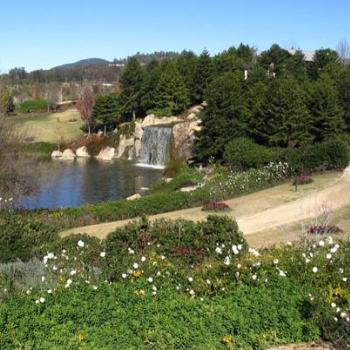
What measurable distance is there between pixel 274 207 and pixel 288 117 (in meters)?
18.0

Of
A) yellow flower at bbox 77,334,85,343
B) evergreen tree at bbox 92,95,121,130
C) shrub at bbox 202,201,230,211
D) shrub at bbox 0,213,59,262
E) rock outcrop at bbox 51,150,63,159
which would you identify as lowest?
rock outcrop at bbox 51,150,63,159

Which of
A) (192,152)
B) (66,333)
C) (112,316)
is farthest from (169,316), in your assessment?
(192,152)

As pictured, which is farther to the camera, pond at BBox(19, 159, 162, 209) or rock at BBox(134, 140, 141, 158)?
rock at BBox(134, 140, 141, 158)

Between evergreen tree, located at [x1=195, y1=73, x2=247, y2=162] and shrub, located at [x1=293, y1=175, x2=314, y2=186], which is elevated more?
evergreen tree, located at [x1=195, y1=73, x2=247, y2=162]

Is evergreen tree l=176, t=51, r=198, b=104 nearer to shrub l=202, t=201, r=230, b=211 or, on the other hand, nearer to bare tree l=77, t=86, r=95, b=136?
bare tree l=77, t=86, r=95, b=136

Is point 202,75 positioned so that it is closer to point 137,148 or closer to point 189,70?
point 189,70

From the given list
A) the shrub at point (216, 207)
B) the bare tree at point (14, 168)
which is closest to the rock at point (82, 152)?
the bare tree at point (14, 168)

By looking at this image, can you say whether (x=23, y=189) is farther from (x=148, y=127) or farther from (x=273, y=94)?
(x=148, y=127)

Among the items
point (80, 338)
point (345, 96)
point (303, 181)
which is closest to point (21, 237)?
point (80, 338)

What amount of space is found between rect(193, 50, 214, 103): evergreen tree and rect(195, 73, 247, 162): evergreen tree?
15.4 m

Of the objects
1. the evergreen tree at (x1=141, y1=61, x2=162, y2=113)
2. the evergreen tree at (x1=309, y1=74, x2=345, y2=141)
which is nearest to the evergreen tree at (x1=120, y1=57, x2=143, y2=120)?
the evergreen tree at (x1=141, y1=61, x2=162, y2=113)

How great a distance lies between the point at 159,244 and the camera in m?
10.2

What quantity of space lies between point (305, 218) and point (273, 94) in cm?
2082

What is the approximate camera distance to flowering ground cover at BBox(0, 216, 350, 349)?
6.44 m
